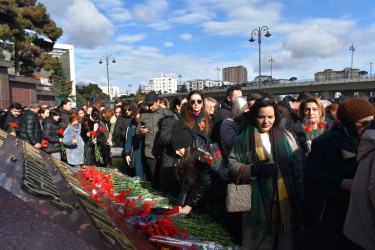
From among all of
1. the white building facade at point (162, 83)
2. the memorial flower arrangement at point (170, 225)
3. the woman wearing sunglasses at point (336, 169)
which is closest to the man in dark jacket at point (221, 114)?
the memorial flower arrangement at point (170, 225)

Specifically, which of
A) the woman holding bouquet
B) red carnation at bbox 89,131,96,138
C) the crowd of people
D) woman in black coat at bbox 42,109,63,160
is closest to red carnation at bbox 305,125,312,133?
the crowd of people

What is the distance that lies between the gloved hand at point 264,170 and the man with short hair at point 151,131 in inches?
101

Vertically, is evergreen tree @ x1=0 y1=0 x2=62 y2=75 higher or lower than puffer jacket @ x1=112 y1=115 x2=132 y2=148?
higher

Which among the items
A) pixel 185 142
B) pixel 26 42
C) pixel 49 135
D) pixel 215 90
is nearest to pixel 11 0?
pixel 26 42

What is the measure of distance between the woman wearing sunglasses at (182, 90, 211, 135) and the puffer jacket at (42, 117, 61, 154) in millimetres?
3525

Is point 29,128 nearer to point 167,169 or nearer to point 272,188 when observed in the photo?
point 167,169

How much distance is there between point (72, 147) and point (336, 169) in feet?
17.6

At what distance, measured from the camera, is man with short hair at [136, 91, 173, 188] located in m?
4.88

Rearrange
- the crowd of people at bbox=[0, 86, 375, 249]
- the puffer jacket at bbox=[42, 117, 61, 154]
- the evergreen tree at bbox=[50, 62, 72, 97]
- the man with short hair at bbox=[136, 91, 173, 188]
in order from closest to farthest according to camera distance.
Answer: the crowd of people at bbox=[0, 86, 375, 249]
the man with short hair at bbox=[136, 91, 173, 188]
the puffer jacket at bbox=[42, 117, 61, 154]
the evergreen tree at bbox=[50, 62, 72, 97]

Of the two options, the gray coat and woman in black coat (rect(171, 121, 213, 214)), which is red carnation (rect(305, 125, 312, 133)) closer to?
woman in black coat (rect(171, 121, 213, 214))

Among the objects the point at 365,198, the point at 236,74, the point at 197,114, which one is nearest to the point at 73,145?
the point at 197,114

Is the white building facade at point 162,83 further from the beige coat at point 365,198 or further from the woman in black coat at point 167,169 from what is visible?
the beige coat at point 365,198

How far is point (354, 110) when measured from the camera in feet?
7.33

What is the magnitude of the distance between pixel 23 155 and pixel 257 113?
1851mm
